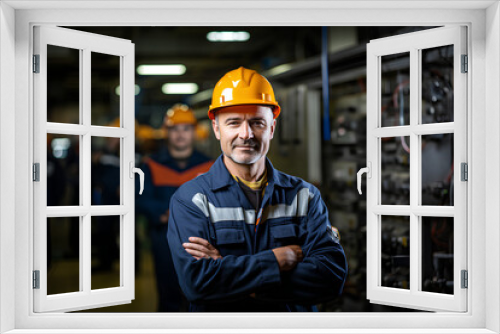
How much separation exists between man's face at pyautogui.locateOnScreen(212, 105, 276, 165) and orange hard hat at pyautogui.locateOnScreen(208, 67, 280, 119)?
33 millimetres

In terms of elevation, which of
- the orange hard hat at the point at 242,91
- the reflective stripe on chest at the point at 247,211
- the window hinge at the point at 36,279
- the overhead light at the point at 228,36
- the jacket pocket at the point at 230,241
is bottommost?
the window hinge at the point at 36,279

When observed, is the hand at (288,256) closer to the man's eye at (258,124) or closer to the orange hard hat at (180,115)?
the man's eye at (258,124)

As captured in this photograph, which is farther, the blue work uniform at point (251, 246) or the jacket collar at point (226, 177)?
the jacket collar at point (226, 177)

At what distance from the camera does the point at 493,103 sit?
2.37 m

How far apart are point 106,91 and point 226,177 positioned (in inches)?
33.6

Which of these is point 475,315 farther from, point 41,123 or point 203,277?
point 41,123

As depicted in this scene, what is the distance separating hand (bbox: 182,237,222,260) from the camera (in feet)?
8.18

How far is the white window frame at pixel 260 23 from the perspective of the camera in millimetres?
2369

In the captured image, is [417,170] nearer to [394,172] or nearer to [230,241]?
[394,172]

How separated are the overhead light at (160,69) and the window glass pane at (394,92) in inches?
46.6

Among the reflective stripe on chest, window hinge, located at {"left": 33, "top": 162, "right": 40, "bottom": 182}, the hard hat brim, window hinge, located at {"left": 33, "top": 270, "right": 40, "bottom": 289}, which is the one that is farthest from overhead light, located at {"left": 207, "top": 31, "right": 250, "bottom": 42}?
window hinge, located at {"left": 33, "top": 270, "right": 40, "bottom": 289}

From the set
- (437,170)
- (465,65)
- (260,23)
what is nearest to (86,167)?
(260,23)

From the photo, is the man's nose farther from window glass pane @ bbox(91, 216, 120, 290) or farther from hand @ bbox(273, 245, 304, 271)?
window glass pane @ bbox(91, 216, 120, 290)

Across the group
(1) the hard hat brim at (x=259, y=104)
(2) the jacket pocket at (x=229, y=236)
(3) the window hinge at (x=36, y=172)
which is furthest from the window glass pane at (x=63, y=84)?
(2) the jacket pocket at (x=229, y=236)
